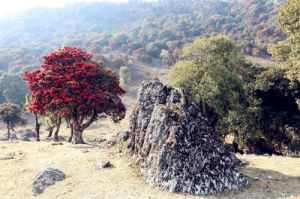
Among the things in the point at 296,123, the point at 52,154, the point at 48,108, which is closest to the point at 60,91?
the point at 48,108

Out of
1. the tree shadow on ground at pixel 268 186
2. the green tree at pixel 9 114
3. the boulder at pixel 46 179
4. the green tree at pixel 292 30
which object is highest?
the green tree at pixel 292 30

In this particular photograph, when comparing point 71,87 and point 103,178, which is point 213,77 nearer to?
point 71,87

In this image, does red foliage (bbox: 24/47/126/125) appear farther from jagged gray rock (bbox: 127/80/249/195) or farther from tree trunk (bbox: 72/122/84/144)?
jagged gray rock (bbox: 127/80/249/195)

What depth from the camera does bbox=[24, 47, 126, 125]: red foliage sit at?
25336 mm

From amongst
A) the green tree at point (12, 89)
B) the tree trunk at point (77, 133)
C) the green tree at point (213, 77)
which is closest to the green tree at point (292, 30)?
the green tree at point (213, 77)

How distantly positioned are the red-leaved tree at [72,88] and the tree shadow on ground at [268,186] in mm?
16472

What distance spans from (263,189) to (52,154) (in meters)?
18.5

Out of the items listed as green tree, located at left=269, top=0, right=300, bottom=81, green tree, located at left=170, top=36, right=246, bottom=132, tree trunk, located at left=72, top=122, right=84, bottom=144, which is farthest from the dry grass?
green tree, located at left=269, top=0, right=300, bottom=81

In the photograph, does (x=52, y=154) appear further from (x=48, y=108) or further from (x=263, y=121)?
(x=263, y=121)

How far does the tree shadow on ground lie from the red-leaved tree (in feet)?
54.0

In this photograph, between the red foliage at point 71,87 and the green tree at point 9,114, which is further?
the green tree at point 9,114

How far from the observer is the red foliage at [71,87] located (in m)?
25.3

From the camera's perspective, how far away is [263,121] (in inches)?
1045

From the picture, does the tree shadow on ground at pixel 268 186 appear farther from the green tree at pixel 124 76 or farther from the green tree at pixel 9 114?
the green tree at pixel 124 76
